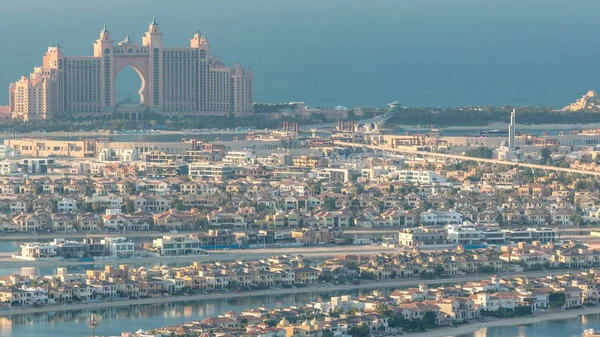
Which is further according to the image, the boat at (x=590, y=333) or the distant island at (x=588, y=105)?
the distant island at (x=588, y=105)

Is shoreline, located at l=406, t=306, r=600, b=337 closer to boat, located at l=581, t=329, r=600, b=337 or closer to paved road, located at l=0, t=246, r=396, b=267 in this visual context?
boat, located at l=581, t=329, r=600, b=337

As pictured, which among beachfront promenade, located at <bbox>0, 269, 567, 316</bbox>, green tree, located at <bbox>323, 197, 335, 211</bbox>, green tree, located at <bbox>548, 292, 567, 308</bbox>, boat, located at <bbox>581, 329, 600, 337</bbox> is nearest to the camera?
boat, located at <bbox>581, 329, 600, 337</bbox>

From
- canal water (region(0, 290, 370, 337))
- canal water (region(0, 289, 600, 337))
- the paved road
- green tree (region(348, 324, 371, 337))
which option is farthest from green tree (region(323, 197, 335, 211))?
green tree (region(348, 324, 371, 337))

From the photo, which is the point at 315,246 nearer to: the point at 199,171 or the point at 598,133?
the point at 199,171

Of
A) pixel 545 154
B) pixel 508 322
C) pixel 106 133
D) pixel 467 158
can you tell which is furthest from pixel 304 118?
pixel 508 322

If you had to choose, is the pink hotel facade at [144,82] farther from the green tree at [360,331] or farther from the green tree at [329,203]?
the green tree at [360,331]

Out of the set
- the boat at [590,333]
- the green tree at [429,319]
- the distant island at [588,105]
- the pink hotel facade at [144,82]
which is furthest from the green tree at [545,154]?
the boat at [590,333]
